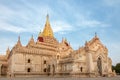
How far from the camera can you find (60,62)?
47.3m

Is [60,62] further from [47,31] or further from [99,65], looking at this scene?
[47,31]

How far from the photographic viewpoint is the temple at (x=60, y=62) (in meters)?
42.8

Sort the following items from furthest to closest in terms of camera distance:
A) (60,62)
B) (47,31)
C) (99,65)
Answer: (47,31) < (99,65) < (60,62)

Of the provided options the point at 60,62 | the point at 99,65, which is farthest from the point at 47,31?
the point at 99,65

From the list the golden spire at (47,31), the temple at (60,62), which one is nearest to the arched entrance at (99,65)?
the temple at (60,62)

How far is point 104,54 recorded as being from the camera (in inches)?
1944

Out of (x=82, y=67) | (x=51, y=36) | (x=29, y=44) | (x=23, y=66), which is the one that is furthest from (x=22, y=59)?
(x=51, y=36)

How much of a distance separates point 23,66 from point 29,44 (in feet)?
30.7

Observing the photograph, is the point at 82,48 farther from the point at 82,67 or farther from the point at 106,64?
the point at 106,64

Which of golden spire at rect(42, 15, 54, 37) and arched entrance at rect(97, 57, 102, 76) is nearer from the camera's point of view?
arched entrance at rect(97, 57, 102, 76)

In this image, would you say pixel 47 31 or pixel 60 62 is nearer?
pixel 60 62

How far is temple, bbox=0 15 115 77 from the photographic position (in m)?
42.8

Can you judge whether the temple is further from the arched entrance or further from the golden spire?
the golden spire

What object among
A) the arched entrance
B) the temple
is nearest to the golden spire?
the temple
